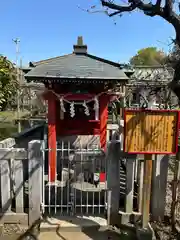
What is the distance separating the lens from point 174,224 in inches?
147

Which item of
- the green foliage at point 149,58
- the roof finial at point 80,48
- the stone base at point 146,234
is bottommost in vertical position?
the stone base at point 146,234

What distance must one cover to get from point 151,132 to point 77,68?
322 centimetres

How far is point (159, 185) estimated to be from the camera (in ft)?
12.8

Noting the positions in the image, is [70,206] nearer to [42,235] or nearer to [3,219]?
[42,235]

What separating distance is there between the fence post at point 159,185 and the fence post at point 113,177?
0.67 m

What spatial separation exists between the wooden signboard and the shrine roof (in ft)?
7.57

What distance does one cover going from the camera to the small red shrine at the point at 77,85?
5.46m

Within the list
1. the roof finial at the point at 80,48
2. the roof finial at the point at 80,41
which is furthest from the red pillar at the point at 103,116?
the roof finial at the point at 80,41

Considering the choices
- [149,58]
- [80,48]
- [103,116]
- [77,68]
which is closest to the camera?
[77,68]

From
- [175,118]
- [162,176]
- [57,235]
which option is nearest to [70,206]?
[57,235]

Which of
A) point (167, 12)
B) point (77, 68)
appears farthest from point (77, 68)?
point (167, 12)

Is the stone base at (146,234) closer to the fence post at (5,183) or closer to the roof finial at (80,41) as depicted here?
the fence post at (5,183)

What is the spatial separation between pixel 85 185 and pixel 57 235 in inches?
69.5

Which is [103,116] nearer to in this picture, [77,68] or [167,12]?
[77,68]
